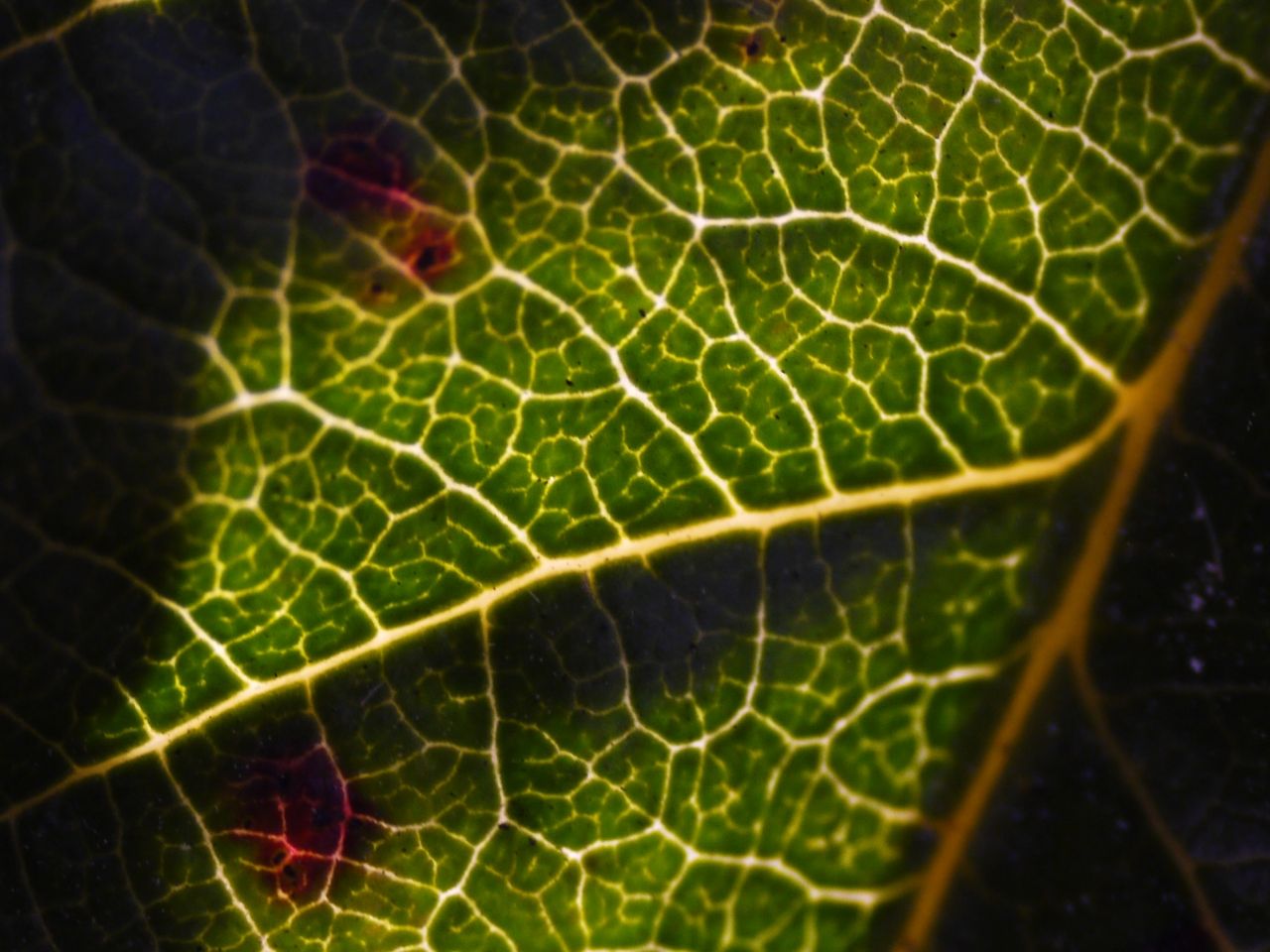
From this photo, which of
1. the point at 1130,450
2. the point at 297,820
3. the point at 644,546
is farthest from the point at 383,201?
the point at 1130,450

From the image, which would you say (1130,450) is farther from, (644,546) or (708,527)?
(644,546)

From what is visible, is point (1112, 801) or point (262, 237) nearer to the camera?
point (262, 237)

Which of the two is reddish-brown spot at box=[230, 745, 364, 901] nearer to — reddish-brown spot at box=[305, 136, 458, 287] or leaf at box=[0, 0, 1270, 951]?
leaf at box=[0, 0, 1270, 951]

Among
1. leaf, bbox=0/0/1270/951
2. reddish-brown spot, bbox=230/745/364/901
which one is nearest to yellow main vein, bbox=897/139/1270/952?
leaf, bbox=0/0/1270/951

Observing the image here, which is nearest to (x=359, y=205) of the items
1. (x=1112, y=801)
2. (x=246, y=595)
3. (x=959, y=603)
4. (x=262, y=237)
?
(x=262, y=237)

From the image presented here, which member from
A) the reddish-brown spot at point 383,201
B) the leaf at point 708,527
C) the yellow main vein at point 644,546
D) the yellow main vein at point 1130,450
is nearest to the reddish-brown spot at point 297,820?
the leaf at point 708,527

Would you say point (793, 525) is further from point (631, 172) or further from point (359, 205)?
point (359, 205)
